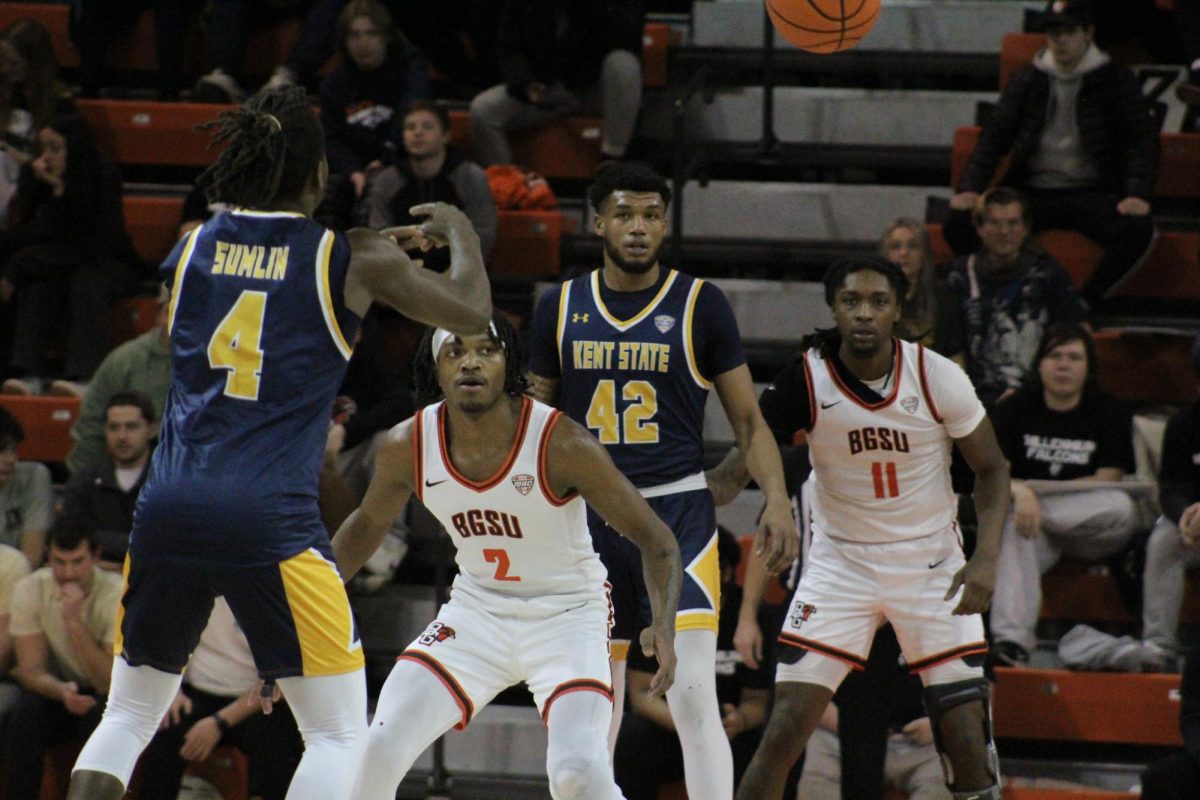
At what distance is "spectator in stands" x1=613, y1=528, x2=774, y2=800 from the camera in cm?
728

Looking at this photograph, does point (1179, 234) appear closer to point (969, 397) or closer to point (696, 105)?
point (696, 105)

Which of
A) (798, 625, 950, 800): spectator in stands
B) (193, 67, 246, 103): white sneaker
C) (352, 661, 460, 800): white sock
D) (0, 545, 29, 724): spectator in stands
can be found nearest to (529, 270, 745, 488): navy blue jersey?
(352, 661, 460, 800): white sock

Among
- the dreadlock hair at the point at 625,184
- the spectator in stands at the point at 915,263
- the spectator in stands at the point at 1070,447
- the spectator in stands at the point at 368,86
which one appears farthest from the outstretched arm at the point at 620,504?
the spectator in stands at the point at 368,86

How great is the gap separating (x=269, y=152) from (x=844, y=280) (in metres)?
2.51

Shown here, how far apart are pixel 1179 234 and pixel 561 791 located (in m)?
6.36

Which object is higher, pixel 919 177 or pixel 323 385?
pixel 919 177

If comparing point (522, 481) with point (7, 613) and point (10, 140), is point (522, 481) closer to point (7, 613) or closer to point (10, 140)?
point (7, 613)

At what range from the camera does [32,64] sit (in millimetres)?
10523

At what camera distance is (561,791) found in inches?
198

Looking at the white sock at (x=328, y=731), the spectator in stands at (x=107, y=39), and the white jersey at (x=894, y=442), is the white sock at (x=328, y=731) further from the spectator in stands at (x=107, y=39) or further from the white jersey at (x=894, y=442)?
the spectator in stands at (x=107, y=39)

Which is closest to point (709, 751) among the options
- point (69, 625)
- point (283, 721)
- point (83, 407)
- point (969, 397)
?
point (969, 397)

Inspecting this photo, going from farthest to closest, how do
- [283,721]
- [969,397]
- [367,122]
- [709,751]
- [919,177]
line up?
[919,177] < [367,122] < [283,721] < [969,397] < [709,751]

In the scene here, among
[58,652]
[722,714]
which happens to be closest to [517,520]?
[722,714]

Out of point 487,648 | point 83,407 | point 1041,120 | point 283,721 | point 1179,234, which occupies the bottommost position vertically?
point 283,721
